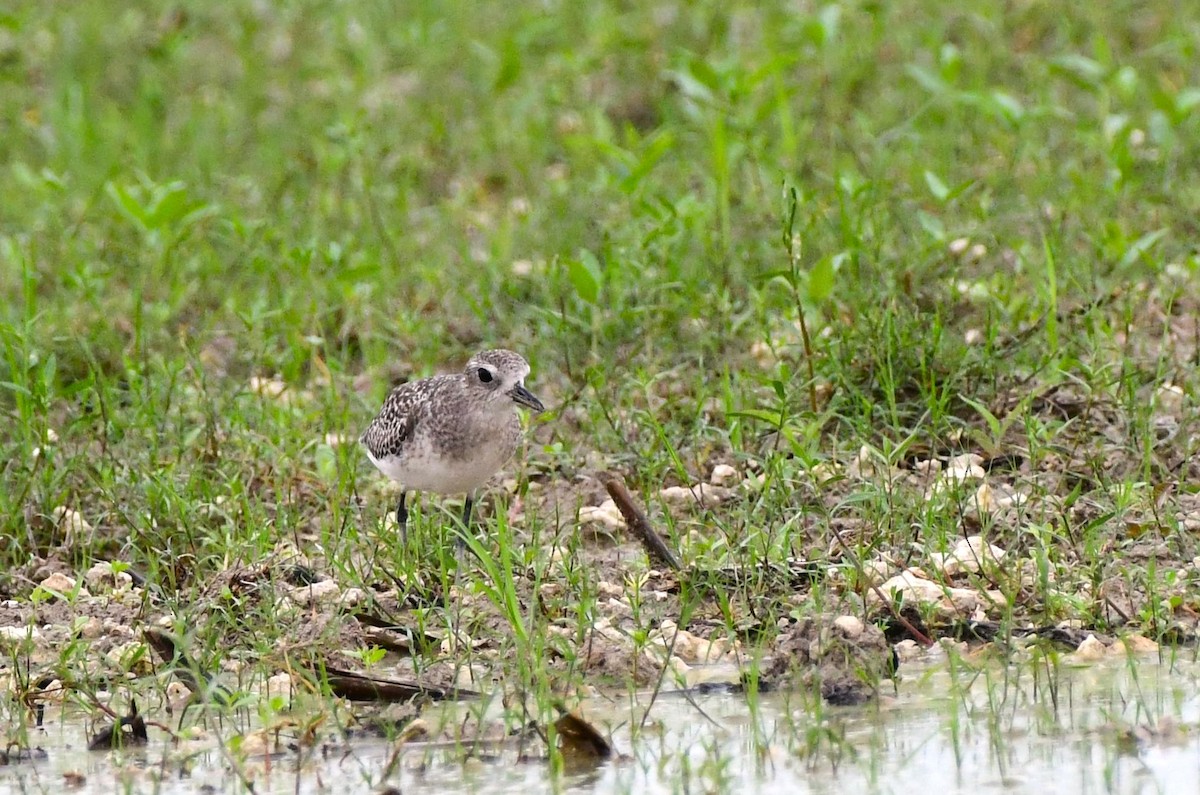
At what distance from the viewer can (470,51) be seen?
12359 mm

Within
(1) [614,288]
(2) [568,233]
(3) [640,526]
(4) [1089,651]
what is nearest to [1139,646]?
(4) [1089,651]

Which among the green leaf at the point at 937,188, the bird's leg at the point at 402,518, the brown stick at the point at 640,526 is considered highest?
the green leaf at the point at 937,188

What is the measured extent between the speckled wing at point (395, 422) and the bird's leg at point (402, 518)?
0.58 feet

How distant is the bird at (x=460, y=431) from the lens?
6969 mm

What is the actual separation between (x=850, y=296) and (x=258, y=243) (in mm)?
3237

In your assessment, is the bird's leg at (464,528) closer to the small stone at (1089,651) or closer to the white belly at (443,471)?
the white belly at (443,471)

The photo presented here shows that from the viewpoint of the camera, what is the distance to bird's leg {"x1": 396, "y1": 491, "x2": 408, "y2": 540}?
700cm

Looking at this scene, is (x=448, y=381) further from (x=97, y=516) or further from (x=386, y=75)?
(x=386, y=75)

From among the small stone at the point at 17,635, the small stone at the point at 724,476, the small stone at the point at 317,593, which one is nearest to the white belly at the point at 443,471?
the small stone at the point at 317,593

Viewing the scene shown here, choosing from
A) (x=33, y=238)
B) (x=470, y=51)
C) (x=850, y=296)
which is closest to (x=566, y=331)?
(x=850, y=296)

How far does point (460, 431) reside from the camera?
6.95 meters

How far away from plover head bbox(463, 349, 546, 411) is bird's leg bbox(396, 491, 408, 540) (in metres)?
A: 0.50

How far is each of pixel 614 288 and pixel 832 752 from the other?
3.87m

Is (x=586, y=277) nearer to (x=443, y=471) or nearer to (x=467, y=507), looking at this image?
(x=467, y=507)
